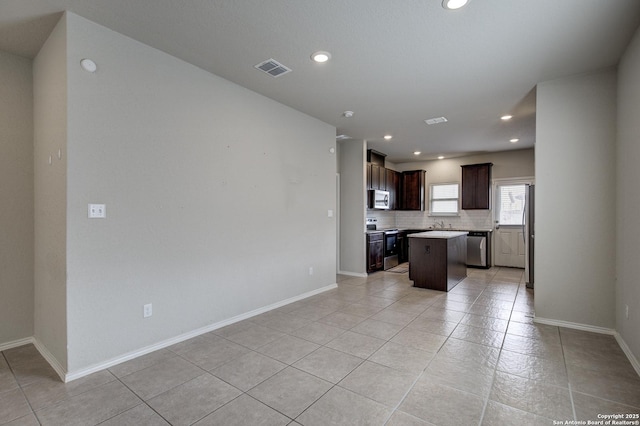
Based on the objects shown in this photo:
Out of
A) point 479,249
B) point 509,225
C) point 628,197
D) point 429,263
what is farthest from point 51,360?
point 509,225

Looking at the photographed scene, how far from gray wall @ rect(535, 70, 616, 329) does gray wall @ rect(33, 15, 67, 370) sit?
480 centimetres

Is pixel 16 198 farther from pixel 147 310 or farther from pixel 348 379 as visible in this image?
pixel 348 379

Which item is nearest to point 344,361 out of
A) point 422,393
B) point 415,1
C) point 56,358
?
point 422,393

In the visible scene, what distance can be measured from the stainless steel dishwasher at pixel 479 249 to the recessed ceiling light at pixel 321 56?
608 cm

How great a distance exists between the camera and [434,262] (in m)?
5.34

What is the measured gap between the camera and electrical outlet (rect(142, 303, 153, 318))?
2.89 m

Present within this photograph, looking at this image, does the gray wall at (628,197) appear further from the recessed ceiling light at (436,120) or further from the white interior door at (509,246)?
the white interior door at (509,246)

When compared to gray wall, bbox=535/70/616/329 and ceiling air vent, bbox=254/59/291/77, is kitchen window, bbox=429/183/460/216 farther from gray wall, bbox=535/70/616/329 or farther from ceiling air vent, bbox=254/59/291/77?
ceiling air vent, bbox=254/59/291/77

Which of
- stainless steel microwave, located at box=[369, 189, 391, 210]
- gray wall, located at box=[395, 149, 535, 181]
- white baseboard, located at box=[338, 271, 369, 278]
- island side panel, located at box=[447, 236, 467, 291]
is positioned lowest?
white baseboard, located at box=[338, 271, 369, 278]

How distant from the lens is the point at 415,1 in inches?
90.0

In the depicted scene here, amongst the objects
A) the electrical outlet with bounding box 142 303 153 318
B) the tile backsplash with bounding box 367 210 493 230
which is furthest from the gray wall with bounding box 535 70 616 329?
the tile backsplash with bounding box 367 210 493 230

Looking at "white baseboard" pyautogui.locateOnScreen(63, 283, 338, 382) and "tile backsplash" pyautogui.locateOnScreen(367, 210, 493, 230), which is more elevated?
"tile backsplash" pyautogui.locateOnScreen(367, 210, 493, 230)

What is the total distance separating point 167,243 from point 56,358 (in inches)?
49.8

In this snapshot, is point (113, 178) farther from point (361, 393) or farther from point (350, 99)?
point (350, 99)
